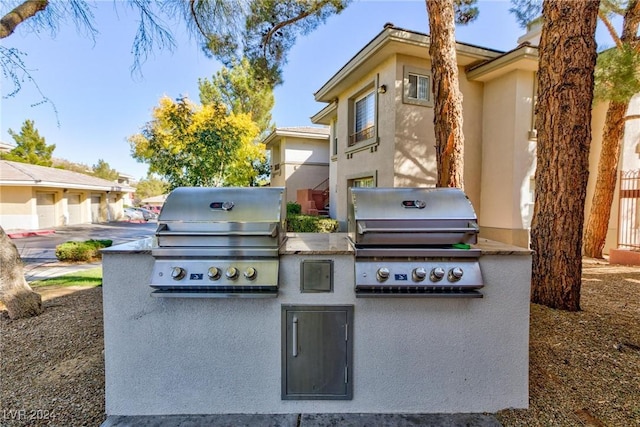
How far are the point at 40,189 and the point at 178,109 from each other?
15.7m

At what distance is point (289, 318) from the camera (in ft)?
7.91

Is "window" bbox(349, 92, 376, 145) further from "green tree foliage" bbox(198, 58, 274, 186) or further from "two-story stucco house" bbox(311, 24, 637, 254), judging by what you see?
"green tree foliage" bbox(198, 58, 274, 186)

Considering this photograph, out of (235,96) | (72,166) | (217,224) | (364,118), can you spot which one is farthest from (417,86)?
(72,166)

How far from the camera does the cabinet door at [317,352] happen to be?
2406mm

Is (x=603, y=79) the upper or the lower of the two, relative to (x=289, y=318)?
upper

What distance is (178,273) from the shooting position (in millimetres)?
2279

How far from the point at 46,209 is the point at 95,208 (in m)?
5.79

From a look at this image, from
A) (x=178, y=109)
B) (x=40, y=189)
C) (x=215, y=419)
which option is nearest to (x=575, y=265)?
(x=215, y=419)

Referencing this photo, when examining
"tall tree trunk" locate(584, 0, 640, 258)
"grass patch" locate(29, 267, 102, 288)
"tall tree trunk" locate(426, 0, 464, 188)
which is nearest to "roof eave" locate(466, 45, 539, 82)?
"tall tree trunk" locate(584, 0, 640, 258)

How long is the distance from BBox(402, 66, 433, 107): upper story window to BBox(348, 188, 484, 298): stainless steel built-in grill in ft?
21.7

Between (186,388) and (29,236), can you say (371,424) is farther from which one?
(29,236)

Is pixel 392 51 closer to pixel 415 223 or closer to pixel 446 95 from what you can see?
pixel 446 95

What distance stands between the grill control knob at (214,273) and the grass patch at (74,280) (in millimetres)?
5588

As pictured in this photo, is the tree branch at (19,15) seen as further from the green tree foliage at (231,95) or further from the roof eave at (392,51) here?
the green tree foliage at (231,95)
